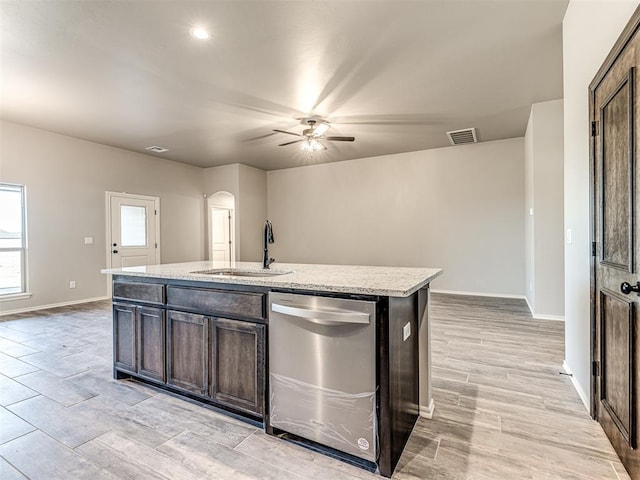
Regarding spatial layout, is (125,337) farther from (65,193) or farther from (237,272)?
(65,193)

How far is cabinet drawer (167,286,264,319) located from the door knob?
5.89 feet

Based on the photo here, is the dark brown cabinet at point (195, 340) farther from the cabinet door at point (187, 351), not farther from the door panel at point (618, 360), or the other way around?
the door panel at point (618, 360)

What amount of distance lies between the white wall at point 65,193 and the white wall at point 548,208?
6.74 metres

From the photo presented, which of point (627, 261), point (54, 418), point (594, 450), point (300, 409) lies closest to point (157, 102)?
point (54, 418)

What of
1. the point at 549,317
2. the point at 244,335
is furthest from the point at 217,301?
the point at 549,317

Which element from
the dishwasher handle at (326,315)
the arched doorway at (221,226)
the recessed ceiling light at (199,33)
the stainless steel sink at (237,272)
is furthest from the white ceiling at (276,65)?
the arched doorway at (221,226)

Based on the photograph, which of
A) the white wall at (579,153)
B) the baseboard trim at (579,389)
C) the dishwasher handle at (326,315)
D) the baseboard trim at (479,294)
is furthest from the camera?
the baseboard trim at (479,294)

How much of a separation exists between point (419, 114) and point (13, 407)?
5.10 m

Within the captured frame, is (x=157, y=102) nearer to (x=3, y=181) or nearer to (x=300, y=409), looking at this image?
(x=3, y=181)

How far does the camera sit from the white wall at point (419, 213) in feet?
19.0

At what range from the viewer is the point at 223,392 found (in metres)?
2.07

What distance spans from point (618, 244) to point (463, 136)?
4361mm

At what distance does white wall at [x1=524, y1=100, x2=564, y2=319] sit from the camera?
4211mm

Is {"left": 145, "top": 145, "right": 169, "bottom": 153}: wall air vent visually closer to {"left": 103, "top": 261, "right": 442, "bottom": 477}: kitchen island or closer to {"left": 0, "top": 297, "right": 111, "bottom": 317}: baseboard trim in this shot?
{"left": 0, "top": 297, "right": 111, "bottom": 317}: baseboard trim
